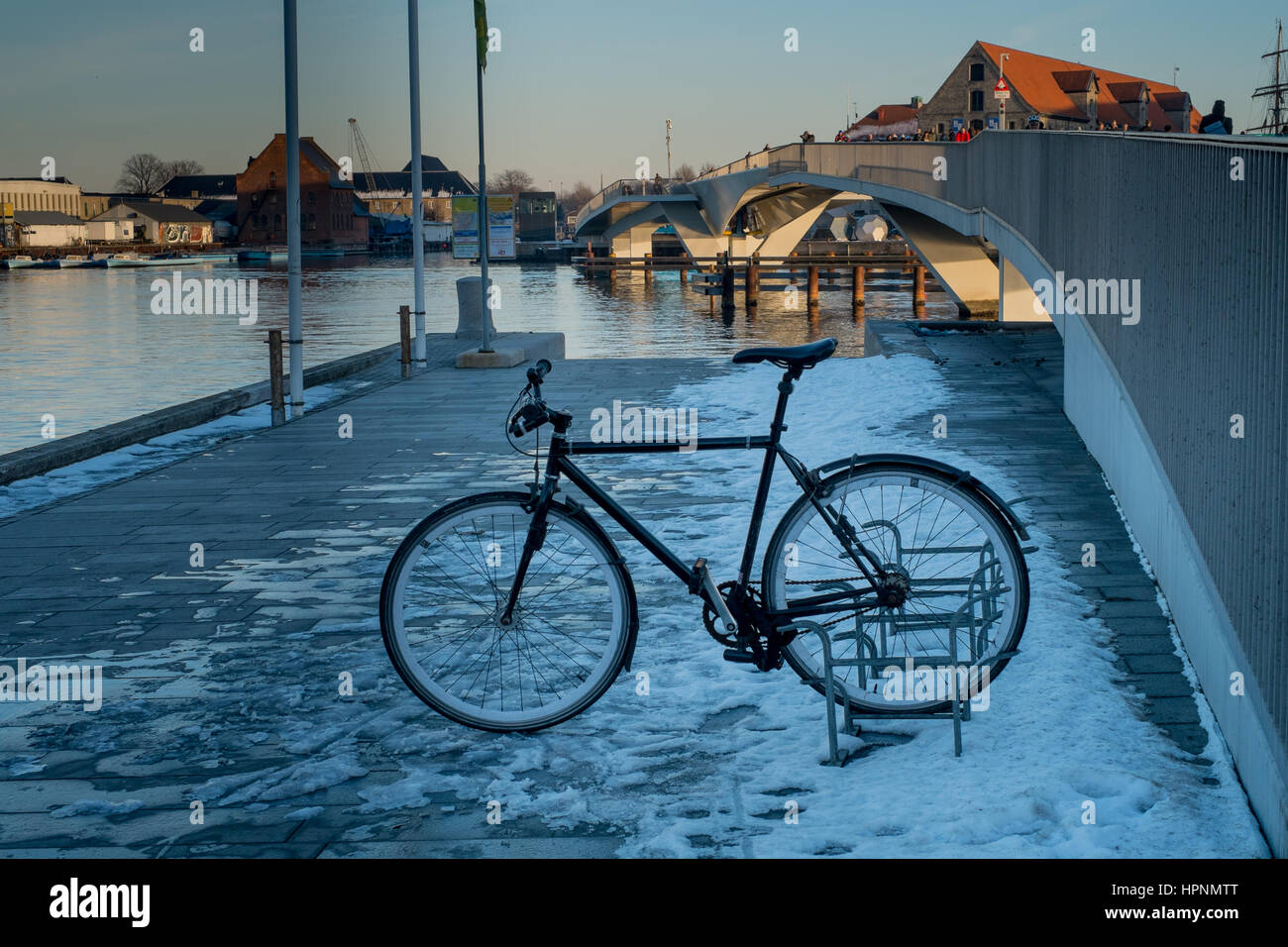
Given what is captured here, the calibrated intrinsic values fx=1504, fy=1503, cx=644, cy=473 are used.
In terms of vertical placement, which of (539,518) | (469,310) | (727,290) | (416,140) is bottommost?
(539,518)

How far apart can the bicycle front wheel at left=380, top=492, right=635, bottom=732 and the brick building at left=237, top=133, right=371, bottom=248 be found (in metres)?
160

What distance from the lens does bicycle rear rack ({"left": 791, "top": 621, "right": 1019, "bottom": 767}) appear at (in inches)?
165

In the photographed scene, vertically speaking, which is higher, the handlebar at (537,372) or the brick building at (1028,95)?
the brick building at (1028,95)

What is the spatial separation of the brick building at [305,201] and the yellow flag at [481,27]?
14387 cm

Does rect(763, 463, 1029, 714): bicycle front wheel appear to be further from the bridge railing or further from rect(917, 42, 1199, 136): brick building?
rect(917, 42, 1199, 136): brick building

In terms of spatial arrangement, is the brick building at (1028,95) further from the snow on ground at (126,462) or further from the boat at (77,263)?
the snow on ground at (126,462)

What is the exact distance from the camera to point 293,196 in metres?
14.9

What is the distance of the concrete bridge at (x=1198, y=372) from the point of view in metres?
3.77

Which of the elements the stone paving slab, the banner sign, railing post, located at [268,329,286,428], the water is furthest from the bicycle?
the water

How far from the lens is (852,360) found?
1616cm

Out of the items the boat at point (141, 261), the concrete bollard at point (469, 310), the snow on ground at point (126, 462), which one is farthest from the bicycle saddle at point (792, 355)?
the boat at point (141, 261)

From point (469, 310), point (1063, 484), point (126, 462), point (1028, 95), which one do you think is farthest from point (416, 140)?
point (1028, 95)

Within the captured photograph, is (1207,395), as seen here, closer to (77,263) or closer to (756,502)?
(756,502)

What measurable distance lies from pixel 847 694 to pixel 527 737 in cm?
98
